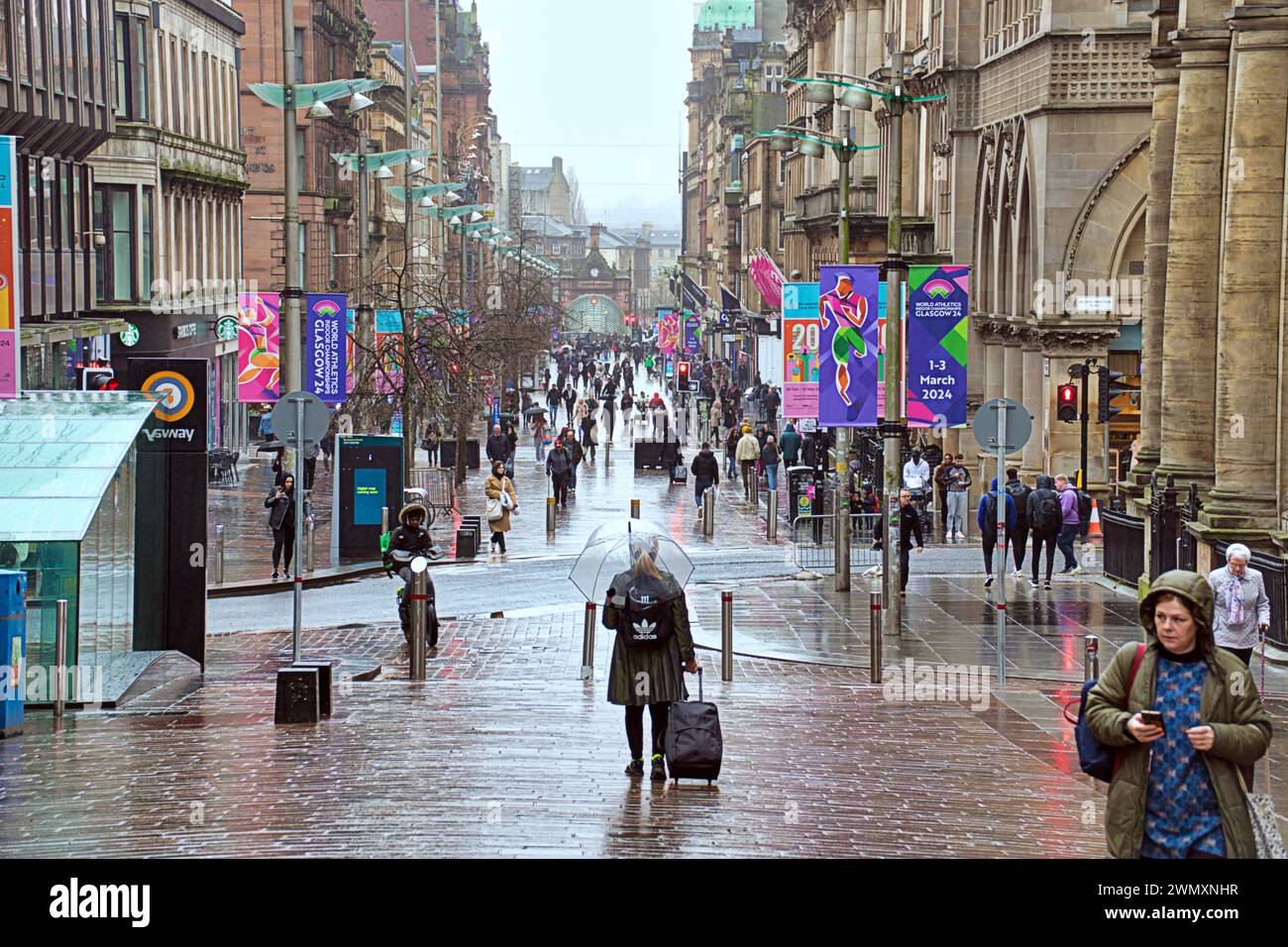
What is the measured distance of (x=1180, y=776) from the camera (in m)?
7.28

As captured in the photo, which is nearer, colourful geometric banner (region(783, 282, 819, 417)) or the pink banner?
colourful geometric banner (region(783, 282, 819, 417))

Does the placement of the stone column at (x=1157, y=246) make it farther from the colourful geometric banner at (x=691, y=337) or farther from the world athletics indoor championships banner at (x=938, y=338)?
the colourful geometric banner at (x=691, y=337)

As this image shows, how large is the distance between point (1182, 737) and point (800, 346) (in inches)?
1161

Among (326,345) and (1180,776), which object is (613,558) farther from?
(326,345)

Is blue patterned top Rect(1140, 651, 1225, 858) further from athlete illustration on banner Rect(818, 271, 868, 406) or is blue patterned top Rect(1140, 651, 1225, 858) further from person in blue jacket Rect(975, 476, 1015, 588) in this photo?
athlete illustration on banner Rect(818, 271, 868, 406)

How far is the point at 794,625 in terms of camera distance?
943 inches

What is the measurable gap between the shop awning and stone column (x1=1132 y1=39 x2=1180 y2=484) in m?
16.0

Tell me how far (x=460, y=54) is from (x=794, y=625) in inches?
6462

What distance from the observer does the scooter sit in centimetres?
2012

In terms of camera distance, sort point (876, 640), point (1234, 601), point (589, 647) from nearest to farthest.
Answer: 1. point (1234, 601)
2. point (876, 640)
3. point (589, 647)

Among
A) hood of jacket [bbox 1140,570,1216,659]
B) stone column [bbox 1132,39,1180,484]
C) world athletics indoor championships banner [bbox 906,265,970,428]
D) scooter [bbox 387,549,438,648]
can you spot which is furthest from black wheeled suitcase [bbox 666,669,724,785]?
stone column [bbox 1132,39,1180,484]

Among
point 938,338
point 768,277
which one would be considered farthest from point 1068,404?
point 768,277

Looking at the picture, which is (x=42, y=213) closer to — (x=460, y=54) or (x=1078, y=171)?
(x=1078, y=171)
